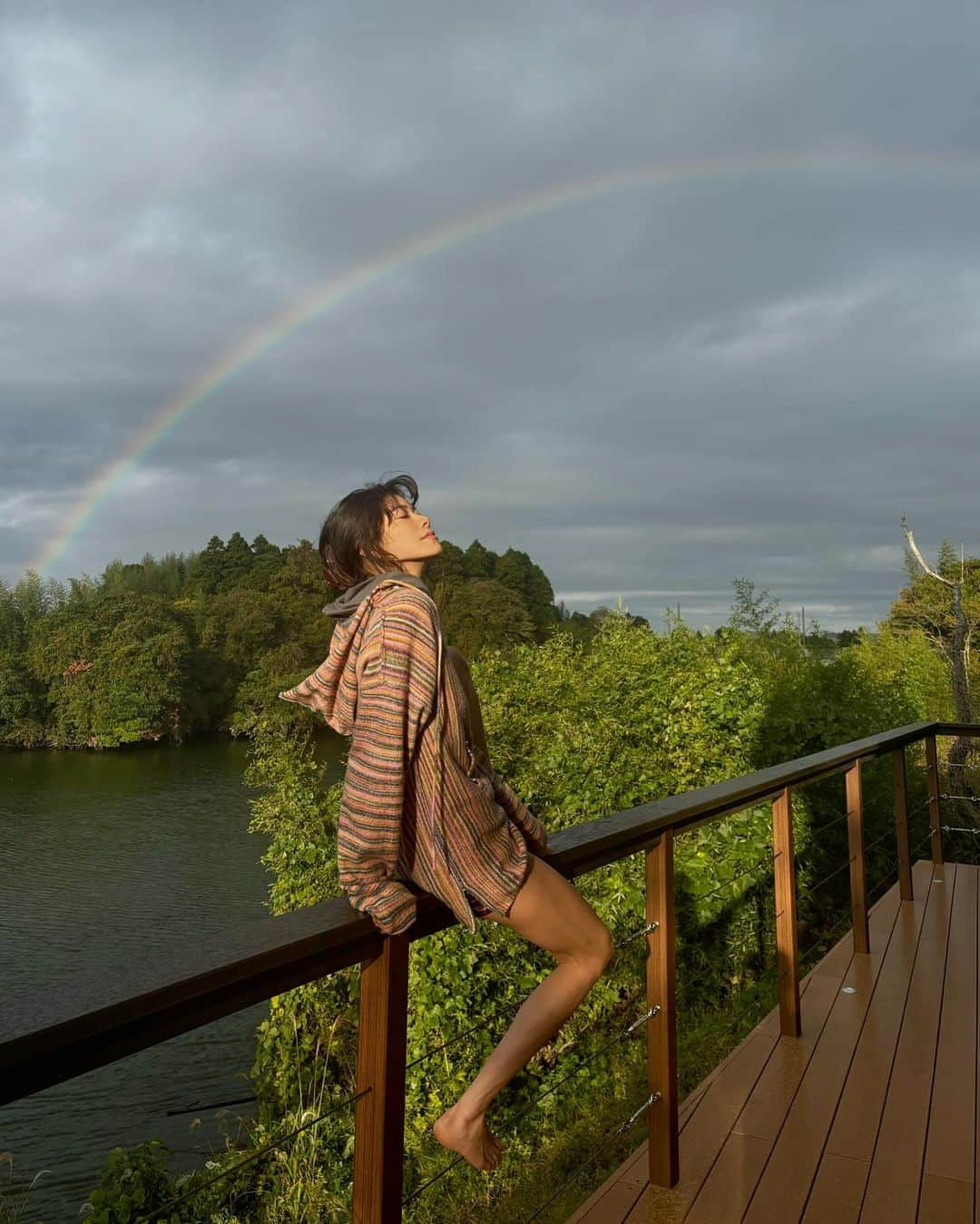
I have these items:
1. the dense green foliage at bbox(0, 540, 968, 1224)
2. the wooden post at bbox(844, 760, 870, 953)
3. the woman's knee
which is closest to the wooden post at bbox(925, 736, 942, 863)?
the dense green foliage at bbox(0, 540, 968, 1224)

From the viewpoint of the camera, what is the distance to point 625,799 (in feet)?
25.9

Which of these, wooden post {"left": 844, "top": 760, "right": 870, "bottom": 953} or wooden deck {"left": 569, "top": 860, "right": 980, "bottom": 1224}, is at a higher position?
wooden post {"left": 844, "top": 760, "right": 870, "bottom": 953}

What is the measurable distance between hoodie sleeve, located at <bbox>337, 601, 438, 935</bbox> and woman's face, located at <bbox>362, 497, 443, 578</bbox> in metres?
0.26

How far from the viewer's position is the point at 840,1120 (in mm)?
2152

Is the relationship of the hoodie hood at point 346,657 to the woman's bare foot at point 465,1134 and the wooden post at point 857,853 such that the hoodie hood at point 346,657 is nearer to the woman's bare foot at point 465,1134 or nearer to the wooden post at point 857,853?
the woman's bare foot at point 465,1134

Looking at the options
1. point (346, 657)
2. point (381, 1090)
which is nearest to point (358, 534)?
point (346, 657)

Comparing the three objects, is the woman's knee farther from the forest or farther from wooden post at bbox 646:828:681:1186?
the forest

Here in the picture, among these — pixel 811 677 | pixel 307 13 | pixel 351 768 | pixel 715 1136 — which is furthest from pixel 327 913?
pixel 307 13

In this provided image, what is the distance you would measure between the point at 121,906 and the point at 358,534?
53.5 ft

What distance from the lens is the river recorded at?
8.26 metres

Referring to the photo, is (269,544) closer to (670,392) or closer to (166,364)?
(166,364)

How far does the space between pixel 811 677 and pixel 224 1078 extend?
7340 millimetres

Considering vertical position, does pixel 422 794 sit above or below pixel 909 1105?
above

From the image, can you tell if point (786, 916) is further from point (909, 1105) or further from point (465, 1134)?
point (465, 1134)
